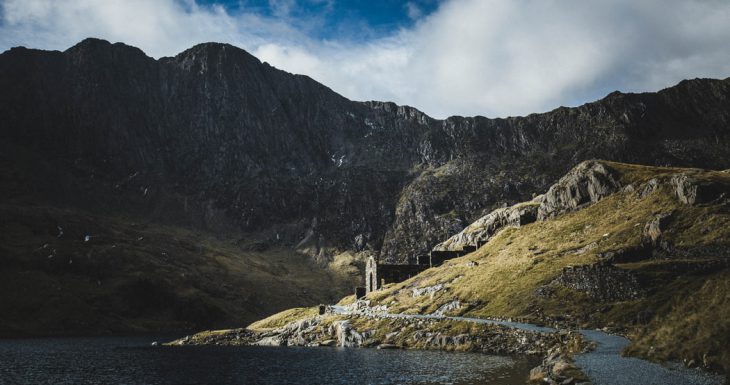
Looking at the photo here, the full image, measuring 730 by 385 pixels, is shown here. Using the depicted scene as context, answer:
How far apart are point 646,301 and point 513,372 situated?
102 ft

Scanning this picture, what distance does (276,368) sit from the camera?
8219 cm

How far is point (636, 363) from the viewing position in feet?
147

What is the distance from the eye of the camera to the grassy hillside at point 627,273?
4841 centimetres

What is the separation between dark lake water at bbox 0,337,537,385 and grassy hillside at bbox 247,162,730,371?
54.6ft

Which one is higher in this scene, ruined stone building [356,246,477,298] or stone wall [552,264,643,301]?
ruined stone building [356,246,477,298]

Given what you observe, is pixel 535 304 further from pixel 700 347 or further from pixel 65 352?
pixel 65 352

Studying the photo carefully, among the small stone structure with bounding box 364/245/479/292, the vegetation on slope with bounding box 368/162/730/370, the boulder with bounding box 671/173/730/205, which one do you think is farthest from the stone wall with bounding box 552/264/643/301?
the small stone structure with bounding box 364/245/479/292

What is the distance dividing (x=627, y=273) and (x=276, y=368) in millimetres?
56834

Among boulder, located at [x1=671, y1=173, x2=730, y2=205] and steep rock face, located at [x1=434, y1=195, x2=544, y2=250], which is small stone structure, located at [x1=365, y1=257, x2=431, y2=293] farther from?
boulder, located at [x1=671, y1=173, x2=730, y2=205]

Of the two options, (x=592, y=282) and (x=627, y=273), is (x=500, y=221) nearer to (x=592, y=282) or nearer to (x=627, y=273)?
(x=592, y=282)

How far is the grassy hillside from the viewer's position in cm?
4841

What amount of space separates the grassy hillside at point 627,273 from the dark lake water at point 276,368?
1663 centimetres

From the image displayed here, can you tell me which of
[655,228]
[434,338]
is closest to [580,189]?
[655,228]

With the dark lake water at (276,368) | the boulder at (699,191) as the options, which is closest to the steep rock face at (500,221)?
the boulder at (699,191)
